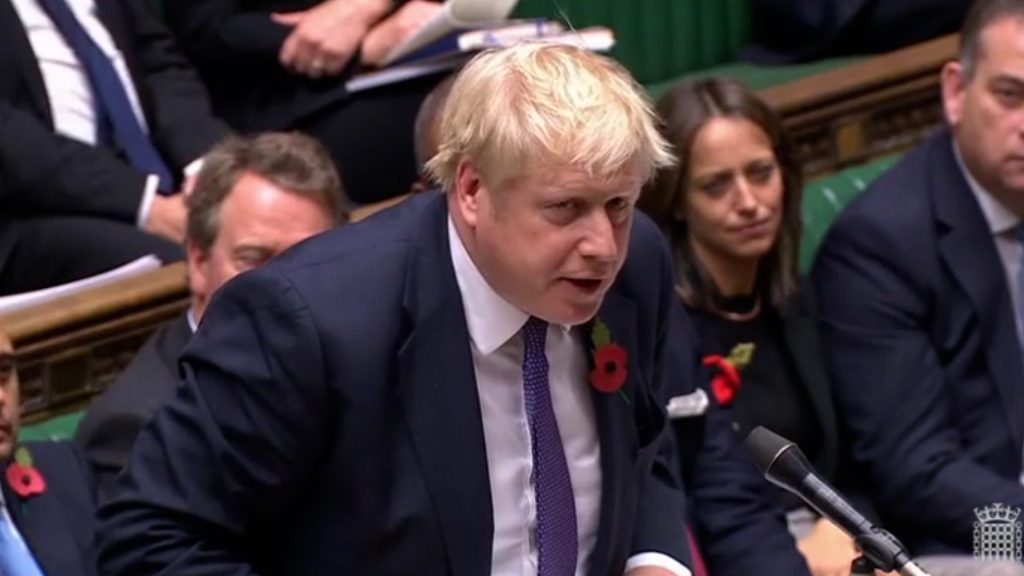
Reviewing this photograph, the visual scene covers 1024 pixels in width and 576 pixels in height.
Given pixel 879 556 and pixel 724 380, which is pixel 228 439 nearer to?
pixel 879 556

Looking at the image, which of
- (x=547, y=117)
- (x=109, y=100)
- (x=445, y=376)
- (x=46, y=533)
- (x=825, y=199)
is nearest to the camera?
(x=547, y=117)

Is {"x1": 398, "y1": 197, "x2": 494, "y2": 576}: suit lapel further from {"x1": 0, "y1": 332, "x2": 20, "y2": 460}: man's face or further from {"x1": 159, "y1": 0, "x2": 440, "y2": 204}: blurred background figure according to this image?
{"x1": 159, "y1": 0, "x2": 440, "y2": 204}: blurred background figure

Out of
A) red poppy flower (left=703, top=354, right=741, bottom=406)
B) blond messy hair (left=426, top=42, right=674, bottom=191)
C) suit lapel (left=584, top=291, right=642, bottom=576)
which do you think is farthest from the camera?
red poppy flower (left=703, top=354, right=741, bottom=406)

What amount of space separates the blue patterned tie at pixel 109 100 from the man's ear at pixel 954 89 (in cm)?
109

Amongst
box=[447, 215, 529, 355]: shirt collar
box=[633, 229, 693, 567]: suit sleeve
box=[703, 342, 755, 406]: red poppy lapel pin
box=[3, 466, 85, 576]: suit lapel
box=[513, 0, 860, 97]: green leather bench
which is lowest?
box=[513, 0, 860, 97]: green leather bench

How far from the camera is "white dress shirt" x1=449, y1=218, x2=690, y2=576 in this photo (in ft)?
5.77

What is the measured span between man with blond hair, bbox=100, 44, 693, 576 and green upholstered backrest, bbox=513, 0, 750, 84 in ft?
6.31

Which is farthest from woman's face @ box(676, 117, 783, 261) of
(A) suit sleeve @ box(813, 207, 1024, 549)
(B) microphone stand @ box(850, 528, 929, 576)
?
(B) microphone stand @ box(850, 528, 929, 576)

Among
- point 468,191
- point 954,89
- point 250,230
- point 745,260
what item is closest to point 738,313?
point 745,260

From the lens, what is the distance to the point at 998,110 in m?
2.66

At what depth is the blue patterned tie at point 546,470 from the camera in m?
1.80

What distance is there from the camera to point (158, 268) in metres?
2.65

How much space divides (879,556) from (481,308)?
451mm
